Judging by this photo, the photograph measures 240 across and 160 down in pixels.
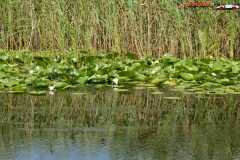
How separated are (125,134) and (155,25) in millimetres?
4578

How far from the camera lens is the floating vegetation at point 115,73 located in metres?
6.72

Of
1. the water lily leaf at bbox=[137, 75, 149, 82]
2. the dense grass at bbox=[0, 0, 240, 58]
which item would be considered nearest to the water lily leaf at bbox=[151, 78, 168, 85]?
the water lily leaf at bbox=[137, 75, 149, 82]

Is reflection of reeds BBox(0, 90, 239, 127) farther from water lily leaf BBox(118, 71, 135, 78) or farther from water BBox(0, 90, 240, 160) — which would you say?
water lily leaf BBox(118, 71, 135, 78)

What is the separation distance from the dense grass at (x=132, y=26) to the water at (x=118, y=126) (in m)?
2.50

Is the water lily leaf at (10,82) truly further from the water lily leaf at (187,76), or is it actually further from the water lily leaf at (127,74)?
the water lily leaf at (187,76)

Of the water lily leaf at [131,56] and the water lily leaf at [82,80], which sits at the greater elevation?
the water lily leaf at [131,56]

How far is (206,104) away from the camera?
5.93 metres

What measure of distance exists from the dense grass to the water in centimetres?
250

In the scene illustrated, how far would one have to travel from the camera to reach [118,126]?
4.93 m

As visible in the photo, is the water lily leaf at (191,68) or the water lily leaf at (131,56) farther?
the water lily leaf at (131,56)

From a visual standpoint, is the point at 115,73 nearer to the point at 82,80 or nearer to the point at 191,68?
the point at 82,80

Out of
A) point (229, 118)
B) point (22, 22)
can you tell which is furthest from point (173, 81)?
point (22, 22)

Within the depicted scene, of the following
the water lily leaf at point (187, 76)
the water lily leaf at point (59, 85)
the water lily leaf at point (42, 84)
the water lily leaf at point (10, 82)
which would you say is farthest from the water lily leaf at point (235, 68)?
the water lily leaf at point (10, 82)

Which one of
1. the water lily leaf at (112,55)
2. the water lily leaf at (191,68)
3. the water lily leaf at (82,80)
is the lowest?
the water lily leaf at (82,80)
